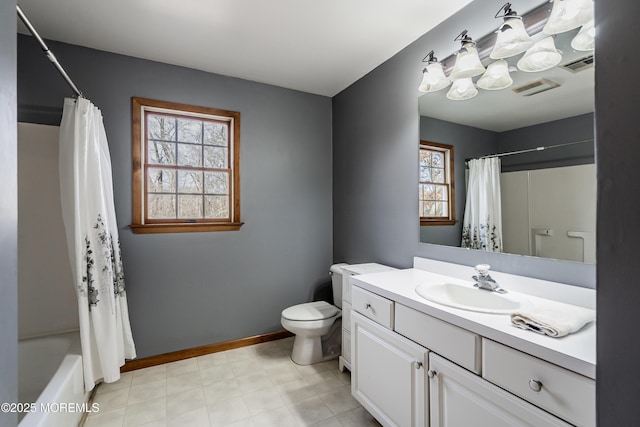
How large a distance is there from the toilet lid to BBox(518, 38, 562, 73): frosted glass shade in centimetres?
206

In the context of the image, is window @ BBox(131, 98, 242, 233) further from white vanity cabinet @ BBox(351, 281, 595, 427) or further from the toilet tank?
white vanity cabinet @ BBox(351, 281, 595, 427)

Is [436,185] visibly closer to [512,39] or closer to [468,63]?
[468,63]

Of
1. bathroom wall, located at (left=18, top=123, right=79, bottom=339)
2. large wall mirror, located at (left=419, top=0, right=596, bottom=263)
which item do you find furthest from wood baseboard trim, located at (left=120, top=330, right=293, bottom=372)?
large wall mirror, located at (left=419, top=0, right=596, bottom=263)

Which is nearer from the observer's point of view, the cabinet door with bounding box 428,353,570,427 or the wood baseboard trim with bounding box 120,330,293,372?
the cabinet door with bounding box 428,353,570,427

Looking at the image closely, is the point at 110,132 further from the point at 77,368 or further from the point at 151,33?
the point at 77,368

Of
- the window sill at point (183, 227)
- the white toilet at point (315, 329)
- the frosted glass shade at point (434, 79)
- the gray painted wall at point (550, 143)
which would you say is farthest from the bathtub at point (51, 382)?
the frosted glass shade at point (434, 79)

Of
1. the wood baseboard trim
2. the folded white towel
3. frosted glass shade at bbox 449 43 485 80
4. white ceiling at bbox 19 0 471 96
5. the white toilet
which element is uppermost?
white ceiling at bbox 19 0 471 96

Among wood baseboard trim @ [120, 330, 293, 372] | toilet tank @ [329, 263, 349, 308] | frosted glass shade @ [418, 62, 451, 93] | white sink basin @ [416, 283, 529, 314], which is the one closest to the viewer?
white sink basin @ [416, 283, 529, 314]

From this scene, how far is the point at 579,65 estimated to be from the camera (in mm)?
1259

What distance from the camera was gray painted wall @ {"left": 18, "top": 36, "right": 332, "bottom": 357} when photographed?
2.16 m


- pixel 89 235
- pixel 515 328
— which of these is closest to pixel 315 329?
pixel 515 328

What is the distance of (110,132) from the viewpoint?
220 centimetres

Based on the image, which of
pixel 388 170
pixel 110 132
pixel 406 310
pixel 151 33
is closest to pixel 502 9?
pixel 388 170

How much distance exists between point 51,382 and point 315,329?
1.56 metres
